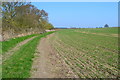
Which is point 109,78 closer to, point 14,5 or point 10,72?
point 10,72

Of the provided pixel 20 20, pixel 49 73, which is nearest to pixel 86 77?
pixel 49 73

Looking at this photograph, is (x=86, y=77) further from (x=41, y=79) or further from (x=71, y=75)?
(x=41, y=79)

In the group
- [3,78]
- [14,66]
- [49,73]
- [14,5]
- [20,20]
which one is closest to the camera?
[3,78]

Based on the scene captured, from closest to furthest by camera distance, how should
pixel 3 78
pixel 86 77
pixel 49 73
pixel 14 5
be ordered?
1. pixel 3 78
2. pixel 86 77
3. pixel 49 73
4. pixel 14 5

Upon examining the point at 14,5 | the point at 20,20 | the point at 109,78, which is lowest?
the point at 109,78

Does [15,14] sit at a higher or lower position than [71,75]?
higher

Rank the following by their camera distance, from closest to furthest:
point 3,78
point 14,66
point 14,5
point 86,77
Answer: point 3,78
point 86,77
point 14,66
point 14,5

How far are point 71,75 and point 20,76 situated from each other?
198 centimetres

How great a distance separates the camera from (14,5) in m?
27.5

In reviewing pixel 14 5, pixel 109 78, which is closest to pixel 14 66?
pixel 109 78

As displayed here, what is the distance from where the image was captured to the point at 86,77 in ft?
17.0

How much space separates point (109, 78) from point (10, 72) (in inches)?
153

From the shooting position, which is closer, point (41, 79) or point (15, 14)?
point (41, 79)

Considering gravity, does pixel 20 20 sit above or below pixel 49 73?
above
